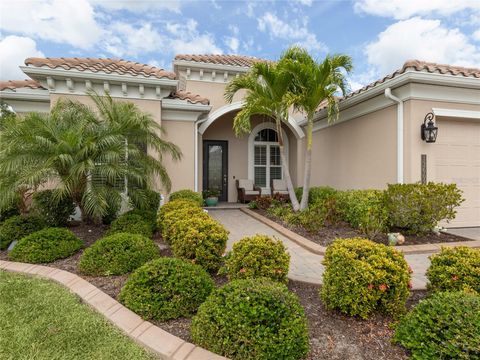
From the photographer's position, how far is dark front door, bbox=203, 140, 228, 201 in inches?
518

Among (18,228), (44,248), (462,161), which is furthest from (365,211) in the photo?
(18,228)

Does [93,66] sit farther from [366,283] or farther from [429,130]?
[429,130]

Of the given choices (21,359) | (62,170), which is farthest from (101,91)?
(21,359)

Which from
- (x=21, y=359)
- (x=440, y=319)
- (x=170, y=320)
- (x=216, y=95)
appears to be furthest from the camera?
(x=216, y=95)

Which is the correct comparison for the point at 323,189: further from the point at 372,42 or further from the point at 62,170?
the point at 62,170

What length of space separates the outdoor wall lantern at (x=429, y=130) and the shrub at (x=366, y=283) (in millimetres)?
5310

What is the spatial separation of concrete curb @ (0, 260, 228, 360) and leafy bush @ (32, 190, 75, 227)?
8.27 feet

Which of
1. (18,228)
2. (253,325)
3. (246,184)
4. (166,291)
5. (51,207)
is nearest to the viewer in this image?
(253,325)

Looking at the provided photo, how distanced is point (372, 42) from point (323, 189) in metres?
5.64

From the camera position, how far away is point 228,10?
854cm

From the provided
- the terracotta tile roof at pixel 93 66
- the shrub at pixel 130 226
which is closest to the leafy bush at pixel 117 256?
the shrub at pixel 130 226

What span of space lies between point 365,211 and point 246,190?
22.0 ft

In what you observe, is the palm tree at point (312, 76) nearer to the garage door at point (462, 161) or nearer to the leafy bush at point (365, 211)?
the leafy bush at point (365, 211)

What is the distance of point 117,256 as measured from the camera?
3865 mm
